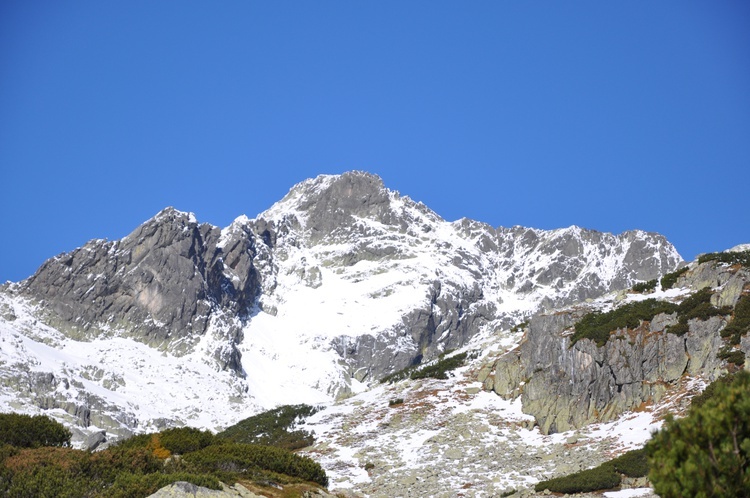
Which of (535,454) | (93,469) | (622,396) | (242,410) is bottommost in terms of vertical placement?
(93,469)

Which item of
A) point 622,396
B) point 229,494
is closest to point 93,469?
point 229,494

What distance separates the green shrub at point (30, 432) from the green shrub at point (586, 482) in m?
24.3

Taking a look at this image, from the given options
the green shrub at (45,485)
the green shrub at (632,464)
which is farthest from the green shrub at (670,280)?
the green shrub at (45,485)

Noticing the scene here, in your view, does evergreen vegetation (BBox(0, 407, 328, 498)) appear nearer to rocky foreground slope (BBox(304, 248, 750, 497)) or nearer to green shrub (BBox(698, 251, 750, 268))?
rocky foreground slope (BBox(304, 248, 750, 497))

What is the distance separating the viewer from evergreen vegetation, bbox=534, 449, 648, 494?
36219mm

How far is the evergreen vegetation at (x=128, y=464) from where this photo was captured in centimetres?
2142

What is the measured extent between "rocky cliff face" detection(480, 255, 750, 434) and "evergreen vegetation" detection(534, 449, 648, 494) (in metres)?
12.4

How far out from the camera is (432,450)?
168 ft

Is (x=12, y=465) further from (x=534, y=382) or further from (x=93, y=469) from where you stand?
(x=534, y=382)

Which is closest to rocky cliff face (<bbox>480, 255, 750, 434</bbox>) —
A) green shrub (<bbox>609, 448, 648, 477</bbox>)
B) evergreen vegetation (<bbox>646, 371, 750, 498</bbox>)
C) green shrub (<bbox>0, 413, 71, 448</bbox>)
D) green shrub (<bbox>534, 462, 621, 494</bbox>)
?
green shrub (<bbox>609, 448, 648, 477</bbox>)

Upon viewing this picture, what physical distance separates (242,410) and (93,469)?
165 meters

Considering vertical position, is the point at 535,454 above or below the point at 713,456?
above

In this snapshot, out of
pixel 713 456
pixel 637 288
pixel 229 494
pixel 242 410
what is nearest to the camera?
pixel 713 456

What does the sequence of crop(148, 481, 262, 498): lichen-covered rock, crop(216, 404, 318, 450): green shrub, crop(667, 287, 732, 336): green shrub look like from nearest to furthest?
1. crop(148, 481, 262, 498): lichen-covered rock
2. crop(667, 287, 732, 336): green shrub
3. crop(216, 404, 318, 450): green shrub
